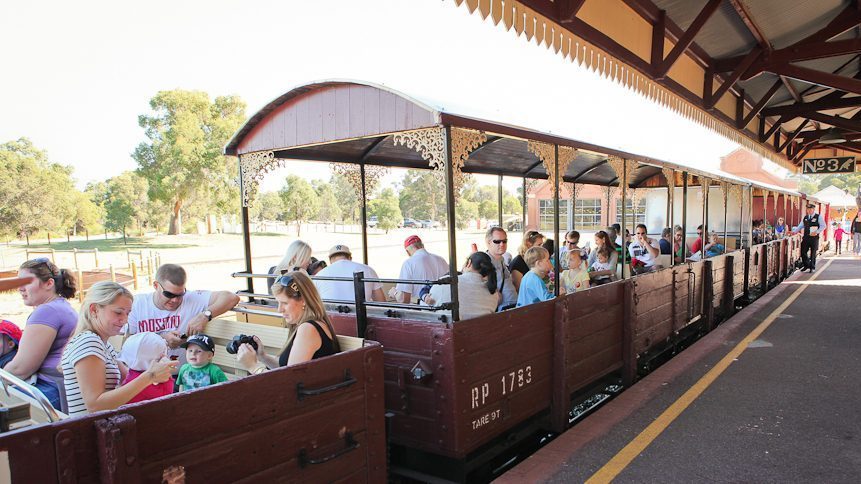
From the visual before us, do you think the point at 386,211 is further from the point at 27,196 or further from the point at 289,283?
the point at 289,283

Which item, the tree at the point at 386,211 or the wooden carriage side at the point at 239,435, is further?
the tree at the point at 386,211

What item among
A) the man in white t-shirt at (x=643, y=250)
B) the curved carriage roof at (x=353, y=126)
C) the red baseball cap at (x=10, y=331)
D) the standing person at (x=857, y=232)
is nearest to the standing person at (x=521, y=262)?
the curved carriage roof at (x=353, y=126)

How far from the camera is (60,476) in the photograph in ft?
5.57

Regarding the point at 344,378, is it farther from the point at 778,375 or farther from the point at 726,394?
the point at 778,375

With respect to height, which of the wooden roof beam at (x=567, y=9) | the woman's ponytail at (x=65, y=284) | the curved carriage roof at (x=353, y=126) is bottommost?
the woman's ponytail at (x=65, y=284)

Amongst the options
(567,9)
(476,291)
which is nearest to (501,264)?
(476,291)

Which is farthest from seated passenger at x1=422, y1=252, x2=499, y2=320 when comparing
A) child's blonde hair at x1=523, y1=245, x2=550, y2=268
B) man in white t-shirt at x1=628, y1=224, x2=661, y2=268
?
man in white t-shirt at x1=628, y1=224, x2=661, y2=268

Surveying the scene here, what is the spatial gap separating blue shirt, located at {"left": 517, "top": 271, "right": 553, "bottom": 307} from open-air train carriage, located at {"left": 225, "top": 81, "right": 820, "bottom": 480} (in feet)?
0.47

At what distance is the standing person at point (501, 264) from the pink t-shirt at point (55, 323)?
10.8 feet

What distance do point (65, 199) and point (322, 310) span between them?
41271mm

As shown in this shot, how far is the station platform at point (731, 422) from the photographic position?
3750mm

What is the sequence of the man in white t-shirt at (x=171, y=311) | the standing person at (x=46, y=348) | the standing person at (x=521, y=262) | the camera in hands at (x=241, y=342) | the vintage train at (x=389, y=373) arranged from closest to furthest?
the vintage train at (x=389, y=373) < the standing person at (x=46, y=348) < the camera in hands at (x=241, y=342) < the man in white t-shirt at (x=171, y=311) < the standing person at (x=521, y=262)

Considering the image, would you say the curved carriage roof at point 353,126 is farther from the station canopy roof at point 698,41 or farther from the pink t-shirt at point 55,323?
the pink t-shirt at point 55,323

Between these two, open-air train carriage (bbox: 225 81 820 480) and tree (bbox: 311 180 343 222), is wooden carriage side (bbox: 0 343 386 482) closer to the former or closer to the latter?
open-air train carriage (bbox: 225 81 820 480)
